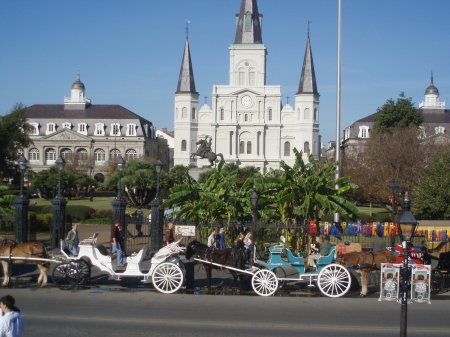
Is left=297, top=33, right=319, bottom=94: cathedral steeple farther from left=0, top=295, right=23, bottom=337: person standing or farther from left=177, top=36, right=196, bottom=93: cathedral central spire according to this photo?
left=0, top=295, right=23, bottom=337: person standing

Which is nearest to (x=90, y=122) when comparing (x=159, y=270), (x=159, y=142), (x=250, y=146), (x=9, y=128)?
(x=159, y=142)

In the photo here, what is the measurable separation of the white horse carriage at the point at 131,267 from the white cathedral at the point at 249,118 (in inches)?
2869

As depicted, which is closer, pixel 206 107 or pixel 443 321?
pixel 443 321

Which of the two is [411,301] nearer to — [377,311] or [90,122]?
[377,311]

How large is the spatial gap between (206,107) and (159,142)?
18.7 meters

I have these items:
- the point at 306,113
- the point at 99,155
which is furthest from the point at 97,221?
the point at 99,155

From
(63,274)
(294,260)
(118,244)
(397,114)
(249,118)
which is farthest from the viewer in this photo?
(249,118)

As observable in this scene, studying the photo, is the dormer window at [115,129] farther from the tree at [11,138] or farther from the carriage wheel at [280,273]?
the carriage wheel at [280,273]

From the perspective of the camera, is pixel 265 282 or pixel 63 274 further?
pixel 63 274

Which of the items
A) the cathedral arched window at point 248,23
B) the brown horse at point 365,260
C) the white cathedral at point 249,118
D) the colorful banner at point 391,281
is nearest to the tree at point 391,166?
the brown horse at point 365,260

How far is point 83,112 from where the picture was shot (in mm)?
97438

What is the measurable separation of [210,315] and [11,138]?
3485 centimetres

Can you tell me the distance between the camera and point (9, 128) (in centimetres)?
4338

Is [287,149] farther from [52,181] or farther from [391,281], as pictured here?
[391,281]
